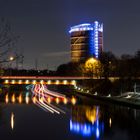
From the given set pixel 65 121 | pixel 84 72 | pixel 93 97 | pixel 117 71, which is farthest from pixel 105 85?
pixel 65 121

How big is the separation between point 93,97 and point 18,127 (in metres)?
52.0

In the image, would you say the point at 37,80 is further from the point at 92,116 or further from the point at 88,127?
the point at 88,127

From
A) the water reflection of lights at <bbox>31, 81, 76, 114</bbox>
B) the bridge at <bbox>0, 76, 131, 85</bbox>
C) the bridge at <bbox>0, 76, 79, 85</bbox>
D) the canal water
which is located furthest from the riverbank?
the bridge at <bbox>0, 76, 79, 85</bbox>

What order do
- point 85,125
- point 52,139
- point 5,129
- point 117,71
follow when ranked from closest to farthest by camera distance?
1. point 52,139
2. point 5,129
3. point 85,125
4. point 117,71

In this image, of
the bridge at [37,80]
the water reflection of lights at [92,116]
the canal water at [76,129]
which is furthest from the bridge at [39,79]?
the canal water at [76,129]

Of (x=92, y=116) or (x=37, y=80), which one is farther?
(x=37, y=80)

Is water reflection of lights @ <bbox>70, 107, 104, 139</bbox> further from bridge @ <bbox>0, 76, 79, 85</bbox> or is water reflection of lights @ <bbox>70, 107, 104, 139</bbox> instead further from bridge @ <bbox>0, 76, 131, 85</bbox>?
bridge @ <bbox>0, 76, 79, 85</bbox>

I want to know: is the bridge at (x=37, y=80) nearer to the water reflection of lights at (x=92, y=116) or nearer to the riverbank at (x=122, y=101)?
the riverbank at (x=122, y=101)

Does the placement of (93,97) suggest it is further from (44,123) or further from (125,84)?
(44,123)

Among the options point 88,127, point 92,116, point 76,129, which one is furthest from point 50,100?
point 76,129

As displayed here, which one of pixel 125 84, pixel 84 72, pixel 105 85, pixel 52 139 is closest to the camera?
pixel 52 139

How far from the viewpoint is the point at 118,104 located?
70.2m

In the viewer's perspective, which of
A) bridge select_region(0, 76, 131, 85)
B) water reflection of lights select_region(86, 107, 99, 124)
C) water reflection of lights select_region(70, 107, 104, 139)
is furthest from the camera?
bridge select_region(0, 76, 131, 85)

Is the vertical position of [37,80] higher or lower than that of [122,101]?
higher
